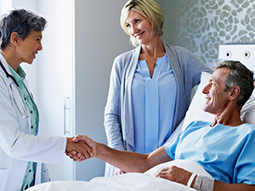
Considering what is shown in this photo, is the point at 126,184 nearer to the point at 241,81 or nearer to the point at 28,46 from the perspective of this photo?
the point at 241,81

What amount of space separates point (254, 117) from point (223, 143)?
250mm

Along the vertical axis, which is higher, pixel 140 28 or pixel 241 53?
pixel 140 28

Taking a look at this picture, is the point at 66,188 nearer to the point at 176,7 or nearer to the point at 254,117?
the point at 254,117

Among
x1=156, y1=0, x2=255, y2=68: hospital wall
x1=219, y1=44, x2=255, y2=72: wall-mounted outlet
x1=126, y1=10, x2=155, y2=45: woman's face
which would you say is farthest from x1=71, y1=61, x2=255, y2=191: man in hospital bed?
Answer: x1=156, y1=0, x2=255, y2=68: hospital wall

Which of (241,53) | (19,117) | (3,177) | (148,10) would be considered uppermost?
(148,10)

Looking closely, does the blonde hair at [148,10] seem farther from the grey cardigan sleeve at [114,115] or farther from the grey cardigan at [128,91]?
the grey cardigan sleeve at [114,115]

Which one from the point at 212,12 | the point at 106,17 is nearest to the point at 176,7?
the point at 212,12

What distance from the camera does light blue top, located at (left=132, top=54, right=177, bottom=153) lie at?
2.25 m

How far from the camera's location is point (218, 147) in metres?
1.70

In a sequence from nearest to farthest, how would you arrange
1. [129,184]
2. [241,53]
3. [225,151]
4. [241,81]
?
[129,184] → [225,151] → [241,81] → [241,53]

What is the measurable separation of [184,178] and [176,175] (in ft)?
0.12

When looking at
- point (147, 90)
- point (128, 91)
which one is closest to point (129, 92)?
point (128, 91)

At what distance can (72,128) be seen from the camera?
115 inches

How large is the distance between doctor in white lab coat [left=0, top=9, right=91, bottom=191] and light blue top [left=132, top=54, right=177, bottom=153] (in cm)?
50
